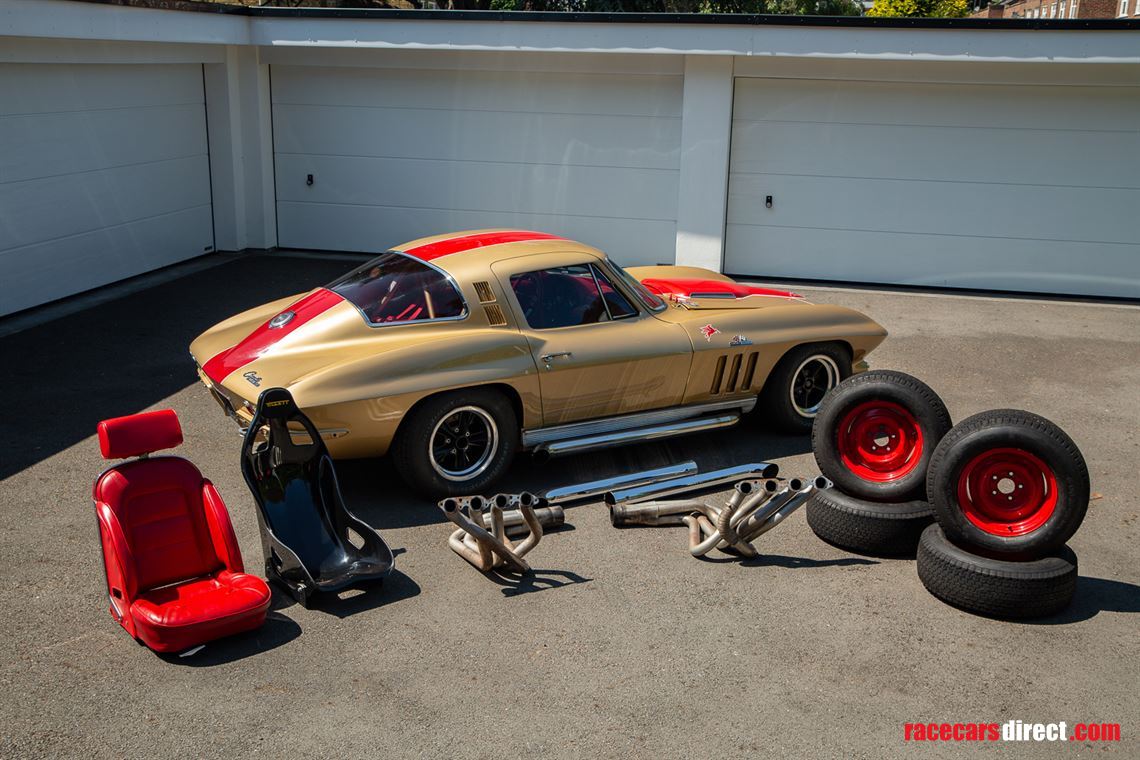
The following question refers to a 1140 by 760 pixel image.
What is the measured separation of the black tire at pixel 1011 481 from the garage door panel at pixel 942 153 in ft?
25.9

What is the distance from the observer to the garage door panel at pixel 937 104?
12.4 m

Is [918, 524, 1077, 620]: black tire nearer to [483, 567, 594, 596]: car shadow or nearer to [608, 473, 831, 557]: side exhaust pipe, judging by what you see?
[608, 473, 831, 557]: side exhaust pipe

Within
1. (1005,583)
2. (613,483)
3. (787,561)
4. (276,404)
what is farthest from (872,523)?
(276,404)

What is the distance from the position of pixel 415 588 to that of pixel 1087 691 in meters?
3.27

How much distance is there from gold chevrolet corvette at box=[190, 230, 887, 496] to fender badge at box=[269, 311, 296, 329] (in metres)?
0.02

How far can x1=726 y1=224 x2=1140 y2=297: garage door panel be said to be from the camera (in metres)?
12.9

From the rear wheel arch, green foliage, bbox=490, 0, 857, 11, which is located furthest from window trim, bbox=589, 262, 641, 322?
green foliage, bbox=490, 0, 857, 11

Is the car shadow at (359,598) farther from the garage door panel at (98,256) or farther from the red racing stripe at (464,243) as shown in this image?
the garage door panel at (98,256)

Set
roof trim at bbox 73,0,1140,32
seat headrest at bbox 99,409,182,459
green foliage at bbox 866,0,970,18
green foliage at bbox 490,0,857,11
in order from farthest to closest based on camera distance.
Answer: green foliage at bbox 490,0,857,11 → green foliage at bbox 866,0,970,18 → roof trim at bbox 73,0,1140,32 → seat headrest at bbox 99,409,182,459

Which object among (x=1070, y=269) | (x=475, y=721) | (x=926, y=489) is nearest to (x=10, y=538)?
(x=475, y=721)

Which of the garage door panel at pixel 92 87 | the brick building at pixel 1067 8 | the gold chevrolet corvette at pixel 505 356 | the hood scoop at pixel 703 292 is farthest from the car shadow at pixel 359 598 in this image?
the brick building at pixel 1067 8

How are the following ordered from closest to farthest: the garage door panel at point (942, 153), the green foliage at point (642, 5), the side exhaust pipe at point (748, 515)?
the side exhaust pipe at point (748, 515), the garage door panel at point (942, 153), the green foliage at point (642, 5)

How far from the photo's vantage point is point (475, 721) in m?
4.64

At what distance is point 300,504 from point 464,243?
97.1 inches
